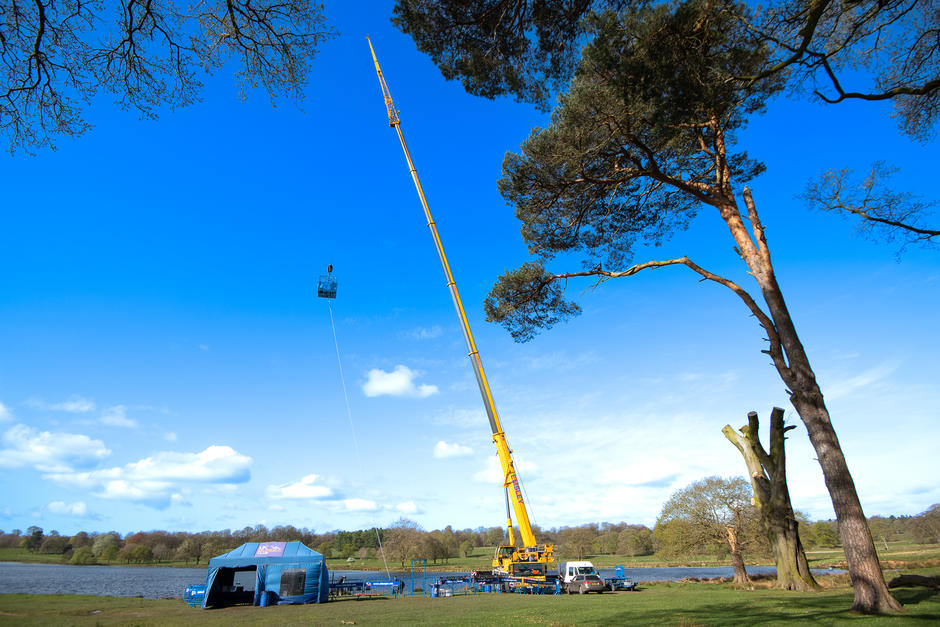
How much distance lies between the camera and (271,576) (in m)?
22.3

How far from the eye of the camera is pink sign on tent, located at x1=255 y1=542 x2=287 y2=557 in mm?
22736

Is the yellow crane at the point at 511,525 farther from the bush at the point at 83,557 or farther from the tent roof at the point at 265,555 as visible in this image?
the bush at the point at 83,557

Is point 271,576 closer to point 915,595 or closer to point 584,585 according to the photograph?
point 584,585

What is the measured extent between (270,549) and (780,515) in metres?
23.3

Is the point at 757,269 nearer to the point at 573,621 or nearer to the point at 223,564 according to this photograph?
the point at 573,621

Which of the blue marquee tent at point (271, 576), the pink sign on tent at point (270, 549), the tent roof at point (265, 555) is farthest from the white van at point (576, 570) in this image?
the pink sign on tent at point (270, 549)

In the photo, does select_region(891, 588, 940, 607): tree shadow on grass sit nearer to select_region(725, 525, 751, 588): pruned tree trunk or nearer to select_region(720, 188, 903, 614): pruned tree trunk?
select_region(720, 188, 903, 614): pruned tree trunk

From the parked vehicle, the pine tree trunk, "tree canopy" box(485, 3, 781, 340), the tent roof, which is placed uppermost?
"tree canopy" box(485, 3, 781, 340)

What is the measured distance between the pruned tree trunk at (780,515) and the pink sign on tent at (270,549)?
22.3 meters

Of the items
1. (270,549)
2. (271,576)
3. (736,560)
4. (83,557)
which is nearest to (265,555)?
(270,549)

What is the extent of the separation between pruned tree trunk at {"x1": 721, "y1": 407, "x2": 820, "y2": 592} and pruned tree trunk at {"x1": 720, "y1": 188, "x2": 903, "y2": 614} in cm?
736

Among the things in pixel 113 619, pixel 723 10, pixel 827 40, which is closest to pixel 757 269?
pixel 827 40

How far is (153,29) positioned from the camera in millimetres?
5539

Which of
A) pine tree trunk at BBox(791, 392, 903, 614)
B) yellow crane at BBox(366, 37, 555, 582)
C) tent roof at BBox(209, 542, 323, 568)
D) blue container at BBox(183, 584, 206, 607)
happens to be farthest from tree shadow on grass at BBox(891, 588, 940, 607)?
blue container at BBox(183, 584, 206, 607)
